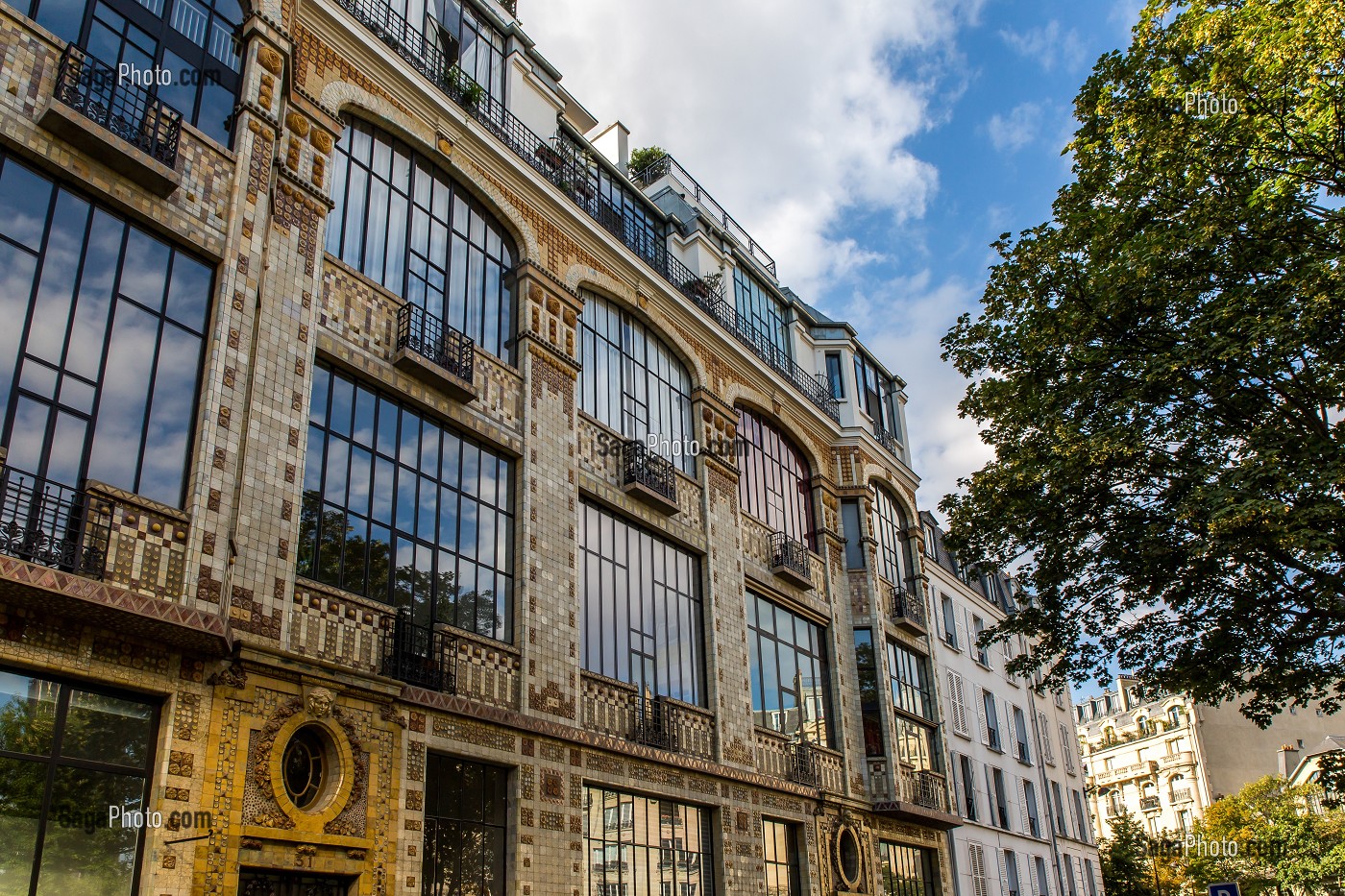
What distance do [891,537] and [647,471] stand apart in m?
13.2

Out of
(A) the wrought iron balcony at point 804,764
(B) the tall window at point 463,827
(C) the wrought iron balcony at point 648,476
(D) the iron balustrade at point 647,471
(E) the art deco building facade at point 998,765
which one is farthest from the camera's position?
(E) the art deco building facade at point 998,765

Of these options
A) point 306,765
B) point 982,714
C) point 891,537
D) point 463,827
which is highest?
point 891,537

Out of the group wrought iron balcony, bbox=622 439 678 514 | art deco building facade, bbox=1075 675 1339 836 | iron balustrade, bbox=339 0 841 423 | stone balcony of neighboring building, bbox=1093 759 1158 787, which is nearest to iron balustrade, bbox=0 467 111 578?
iron balustrade, bbox=339 0 841 423

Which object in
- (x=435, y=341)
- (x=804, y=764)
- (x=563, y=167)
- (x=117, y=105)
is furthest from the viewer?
(x=804, y=764)

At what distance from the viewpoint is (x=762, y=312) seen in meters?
31.8

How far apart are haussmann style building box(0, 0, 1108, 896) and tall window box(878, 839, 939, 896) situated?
13cm

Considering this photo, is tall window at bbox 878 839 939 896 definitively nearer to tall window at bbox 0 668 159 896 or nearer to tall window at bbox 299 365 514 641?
tall window at bbox 299 365 514 641

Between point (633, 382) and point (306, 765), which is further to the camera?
point (633, 382)

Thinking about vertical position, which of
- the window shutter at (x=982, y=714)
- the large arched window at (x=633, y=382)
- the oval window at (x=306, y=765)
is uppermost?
the large arched window at (x=633, y=382)

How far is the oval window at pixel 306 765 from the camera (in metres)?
13.9

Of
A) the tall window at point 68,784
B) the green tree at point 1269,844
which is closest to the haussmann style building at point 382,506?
Result: the tall window at point 68,784

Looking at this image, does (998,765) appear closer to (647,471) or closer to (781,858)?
(781,858)

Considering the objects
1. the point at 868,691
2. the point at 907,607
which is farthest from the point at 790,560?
the point at 907,607

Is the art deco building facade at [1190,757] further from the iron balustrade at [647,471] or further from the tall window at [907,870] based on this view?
the iron balustrade at [647,471]
